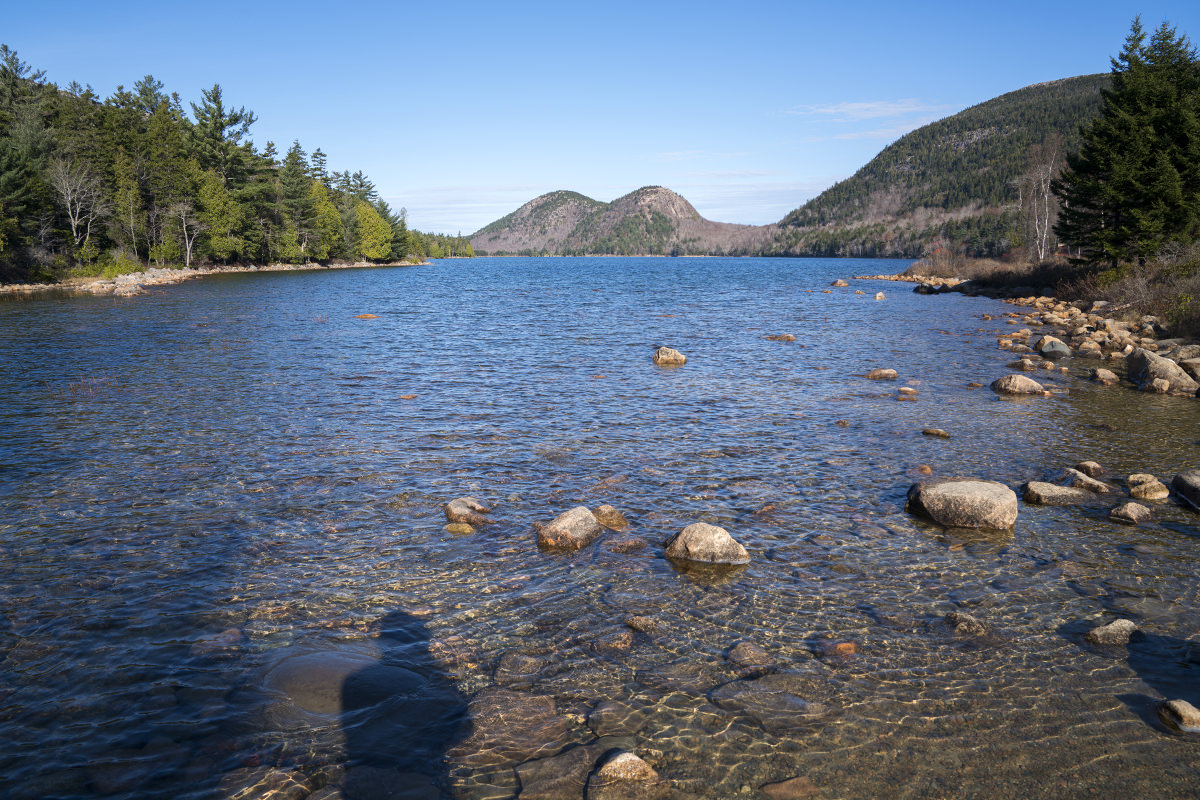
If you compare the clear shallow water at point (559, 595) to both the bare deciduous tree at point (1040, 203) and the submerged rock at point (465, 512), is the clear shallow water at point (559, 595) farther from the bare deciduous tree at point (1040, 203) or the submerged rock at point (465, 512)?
A: the bare deciduous tree at point (1040, 203)

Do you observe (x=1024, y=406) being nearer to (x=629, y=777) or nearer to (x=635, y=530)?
(x=635, y=530)

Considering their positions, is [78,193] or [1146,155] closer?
[1146,155]

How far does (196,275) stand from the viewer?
90.0 meters

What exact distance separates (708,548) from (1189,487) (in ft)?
33.8

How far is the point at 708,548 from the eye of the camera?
1034 centimetres

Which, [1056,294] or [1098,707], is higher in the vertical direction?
[1056,294]

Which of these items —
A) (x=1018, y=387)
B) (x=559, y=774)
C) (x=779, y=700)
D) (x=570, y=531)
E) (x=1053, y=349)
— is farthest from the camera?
(x=1053, y=349)

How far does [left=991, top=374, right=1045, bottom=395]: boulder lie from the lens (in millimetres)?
22203

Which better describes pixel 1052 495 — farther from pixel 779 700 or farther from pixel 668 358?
pixel 668 358

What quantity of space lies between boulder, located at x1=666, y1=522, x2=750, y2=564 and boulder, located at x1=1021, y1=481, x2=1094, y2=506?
6775 millimetres

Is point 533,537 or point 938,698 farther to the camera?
point 533,537

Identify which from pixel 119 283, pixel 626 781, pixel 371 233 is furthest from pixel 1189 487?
pixel 371 233

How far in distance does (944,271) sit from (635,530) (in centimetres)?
9062

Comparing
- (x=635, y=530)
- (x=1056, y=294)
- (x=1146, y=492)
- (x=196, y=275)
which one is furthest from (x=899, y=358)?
(x=196, y=275)
